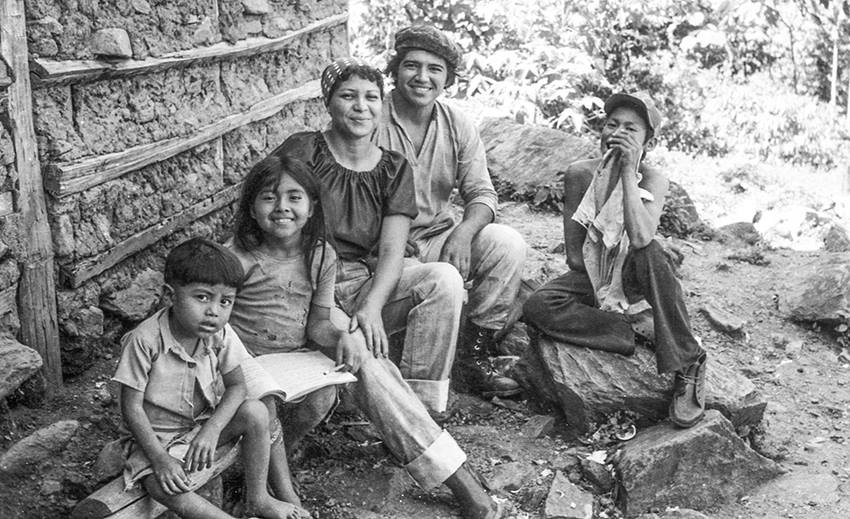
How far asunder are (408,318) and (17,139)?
157cm

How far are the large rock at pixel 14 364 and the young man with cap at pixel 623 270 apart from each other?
6.67ft

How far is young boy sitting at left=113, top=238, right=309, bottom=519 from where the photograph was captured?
2852 millimetres

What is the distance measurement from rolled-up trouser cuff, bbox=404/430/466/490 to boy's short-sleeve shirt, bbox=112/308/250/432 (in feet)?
2.56

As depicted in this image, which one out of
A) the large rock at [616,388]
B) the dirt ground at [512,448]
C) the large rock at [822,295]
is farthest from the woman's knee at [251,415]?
the large rock at [822,295]

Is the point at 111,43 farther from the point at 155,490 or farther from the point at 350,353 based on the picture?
the point at 155,490

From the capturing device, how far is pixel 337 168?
385cm

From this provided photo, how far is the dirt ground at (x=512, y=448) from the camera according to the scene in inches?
134

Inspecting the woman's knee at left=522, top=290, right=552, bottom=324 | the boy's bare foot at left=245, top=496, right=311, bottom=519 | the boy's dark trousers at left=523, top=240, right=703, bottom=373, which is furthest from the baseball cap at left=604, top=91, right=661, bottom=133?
the boy's bare foot at left=245, top=496, right=311, bottom=519

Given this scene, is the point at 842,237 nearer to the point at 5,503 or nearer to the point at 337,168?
the point at 337,168

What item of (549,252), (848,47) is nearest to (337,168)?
(549,252)

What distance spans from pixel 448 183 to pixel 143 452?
6.75ft

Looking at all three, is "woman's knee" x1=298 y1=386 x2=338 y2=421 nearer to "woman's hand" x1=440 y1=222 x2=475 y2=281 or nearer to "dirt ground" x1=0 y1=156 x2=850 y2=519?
"dirt ground" x1=0 y1=156 x2=850 y2=519

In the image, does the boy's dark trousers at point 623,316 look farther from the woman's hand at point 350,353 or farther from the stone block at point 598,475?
the woman's hand at point 350,353

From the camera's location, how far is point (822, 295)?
5.81 m
